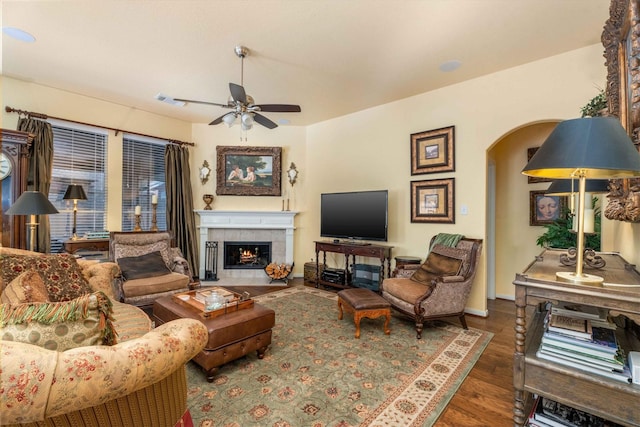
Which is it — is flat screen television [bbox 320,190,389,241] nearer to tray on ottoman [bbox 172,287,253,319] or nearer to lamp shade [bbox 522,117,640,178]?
tray on ottoman [bbox 172,287,253,319]

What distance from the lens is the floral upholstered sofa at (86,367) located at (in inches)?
31.7

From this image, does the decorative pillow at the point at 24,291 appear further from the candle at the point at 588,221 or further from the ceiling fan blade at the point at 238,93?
the candle at the point at 588,221

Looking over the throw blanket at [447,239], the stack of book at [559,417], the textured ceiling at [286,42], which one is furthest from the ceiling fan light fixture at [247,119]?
the stack of book at [559,417]

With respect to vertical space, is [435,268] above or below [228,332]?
above

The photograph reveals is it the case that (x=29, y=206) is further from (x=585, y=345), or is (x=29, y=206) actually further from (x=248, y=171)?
(x=585, y=345)

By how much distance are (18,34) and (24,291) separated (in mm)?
2705

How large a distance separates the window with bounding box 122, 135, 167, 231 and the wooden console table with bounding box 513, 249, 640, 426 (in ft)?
17.7

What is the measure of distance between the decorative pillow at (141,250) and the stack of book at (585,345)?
13.1 ft

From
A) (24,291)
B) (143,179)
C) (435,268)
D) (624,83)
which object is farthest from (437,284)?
(143,179)

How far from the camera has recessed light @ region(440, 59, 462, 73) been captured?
3250 millimetres

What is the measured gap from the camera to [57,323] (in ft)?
3.16

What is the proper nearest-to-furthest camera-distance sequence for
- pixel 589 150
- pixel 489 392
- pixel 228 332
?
pixel 589 150
pixel 489 392
pixel 228 332

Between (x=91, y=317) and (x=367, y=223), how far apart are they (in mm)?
3752

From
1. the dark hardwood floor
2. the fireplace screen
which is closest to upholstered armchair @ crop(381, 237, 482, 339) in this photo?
the dark hardwood floor
